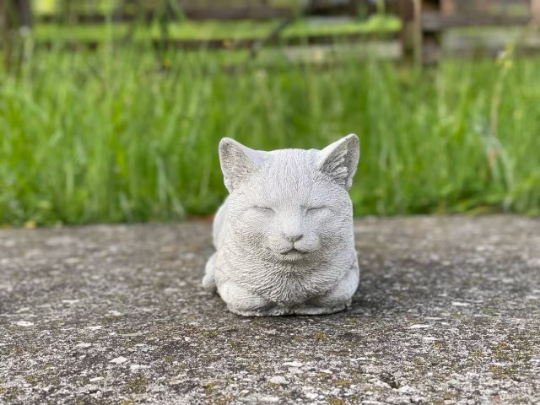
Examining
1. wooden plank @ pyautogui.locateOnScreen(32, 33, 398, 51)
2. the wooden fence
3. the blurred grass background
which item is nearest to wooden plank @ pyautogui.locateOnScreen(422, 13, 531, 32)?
the wooden fence

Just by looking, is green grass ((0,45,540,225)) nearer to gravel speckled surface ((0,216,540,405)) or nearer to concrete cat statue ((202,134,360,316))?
gravel speckled surface ((0,216,540,405))

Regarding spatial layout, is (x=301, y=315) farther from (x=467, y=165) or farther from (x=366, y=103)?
(x=366, y=103)

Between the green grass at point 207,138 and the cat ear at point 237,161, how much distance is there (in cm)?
179

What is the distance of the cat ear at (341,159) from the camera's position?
200cm

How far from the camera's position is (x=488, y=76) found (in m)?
4.84

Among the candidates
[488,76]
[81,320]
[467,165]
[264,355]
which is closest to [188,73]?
[467,165]

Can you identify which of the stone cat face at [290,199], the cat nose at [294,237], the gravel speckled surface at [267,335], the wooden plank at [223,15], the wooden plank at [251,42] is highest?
the wooden plank at [223,15]

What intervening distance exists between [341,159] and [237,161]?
0.32m

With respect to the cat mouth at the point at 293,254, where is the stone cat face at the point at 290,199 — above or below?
above

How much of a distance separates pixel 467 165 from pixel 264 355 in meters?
2.51

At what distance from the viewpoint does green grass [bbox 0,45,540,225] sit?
149 inches

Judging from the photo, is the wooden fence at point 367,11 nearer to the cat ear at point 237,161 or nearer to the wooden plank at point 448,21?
the wooden plank at point 448,21

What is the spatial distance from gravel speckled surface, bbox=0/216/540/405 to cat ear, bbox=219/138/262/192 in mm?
468

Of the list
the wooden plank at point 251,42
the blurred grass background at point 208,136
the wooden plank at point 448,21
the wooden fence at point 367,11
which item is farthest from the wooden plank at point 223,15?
the wooden plank at point 448,21
